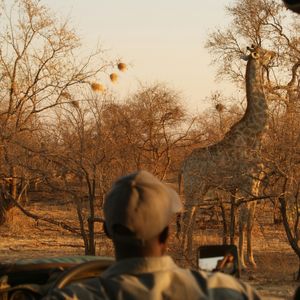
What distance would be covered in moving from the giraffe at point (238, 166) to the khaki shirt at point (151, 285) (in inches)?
296

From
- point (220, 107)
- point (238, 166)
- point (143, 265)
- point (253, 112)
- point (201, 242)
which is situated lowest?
point (201, 242)

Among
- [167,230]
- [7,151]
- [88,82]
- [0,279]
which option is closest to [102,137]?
[7,151]

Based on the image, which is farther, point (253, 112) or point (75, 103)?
point (75, 103)

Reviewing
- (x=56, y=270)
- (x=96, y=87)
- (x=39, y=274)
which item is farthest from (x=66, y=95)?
(x=56, y=270)

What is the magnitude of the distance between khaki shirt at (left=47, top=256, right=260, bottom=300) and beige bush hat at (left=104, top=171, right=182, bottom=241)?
70 millimetres

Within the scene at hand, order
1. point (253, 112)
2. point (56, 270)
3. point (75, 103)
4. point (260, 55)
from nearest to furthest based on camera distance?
point (56, 270) → point (253, 112) → point (260, 55) → point (75, 103)

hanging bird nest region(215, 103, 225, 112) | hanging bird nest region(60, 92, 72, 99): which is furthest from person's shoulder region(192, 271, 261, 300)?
hanging bird nest region(215, 103, 225, 112)

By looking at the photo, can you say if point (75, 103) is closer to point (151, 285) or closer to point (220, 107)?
point (220, 107)

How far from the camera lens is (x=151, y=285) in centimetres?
161

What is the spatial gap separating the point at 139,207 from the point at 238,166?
848 cm

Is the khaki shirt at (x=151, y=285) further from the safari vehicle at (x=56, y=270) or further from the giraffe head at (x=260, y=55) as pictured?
the giraffe head at (x=260, y=55)

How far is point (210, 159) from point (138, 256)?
30.2 ft

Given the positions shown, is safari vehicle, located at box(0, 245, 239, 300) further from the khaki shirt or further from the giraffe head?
the giraffe head

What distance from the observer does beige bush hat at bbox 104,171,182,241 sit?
64.9 inches
